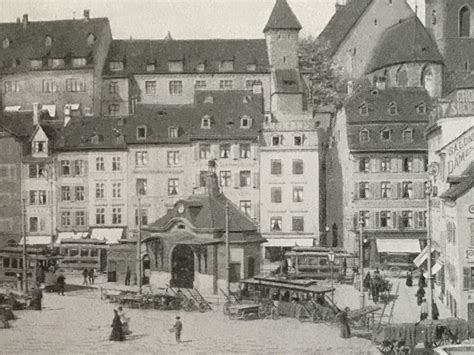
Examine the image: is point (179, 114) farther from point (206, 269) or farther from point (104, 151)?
point (206, 269)

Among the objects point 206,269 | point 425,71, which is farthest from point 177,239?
point 425,71

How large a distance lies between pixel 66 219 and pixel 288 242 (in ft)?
6.21

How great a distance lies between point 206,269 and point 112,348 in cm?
177

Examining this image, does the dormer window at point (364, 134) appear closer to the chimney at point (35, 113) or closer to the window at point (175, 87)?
the window at point (175, 87)

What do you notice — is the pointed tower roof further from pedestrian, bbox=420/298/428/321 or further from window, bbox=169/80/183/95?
pedestrian, bbox=420/298/428/321

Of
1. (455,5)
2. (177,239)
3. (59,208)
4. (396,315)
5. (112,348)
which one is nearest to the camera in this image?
(112,348)

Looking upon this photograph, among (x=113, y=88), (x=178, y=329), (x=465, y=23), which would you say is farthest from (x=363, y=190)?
(x=465, y=23)

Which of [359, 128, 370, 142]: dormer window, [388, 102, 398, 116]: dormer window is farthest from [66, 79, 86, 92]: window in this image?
[388, 102, 398, 116]: dormer window

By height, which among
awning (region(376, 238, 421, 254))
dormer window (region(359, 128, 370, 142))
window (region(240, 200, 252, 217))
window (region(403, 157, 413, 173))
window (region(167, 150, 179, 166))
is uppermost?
dormer window (region(359, 128, 370, 142))

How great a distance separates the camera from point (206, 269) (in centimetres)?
958

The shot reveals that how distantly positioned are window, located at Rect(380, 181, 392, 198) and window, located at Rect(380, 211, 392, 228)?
0.16 meters

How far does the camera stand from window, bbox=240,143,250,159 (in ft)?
32.3

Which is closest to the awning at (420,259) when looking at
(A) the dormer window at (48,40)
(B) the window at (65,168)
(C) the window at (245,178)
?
(C) the window at (245,178)

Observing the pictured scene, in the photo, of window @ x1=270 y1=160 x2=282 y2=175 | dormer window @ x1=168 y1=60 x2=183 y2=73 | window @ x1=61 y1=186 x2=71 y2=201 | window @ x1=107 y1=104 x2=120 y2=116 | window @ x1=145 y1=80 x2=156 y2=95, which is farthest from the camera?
window @ x1=145 y1=80 x2=156 y2=95
